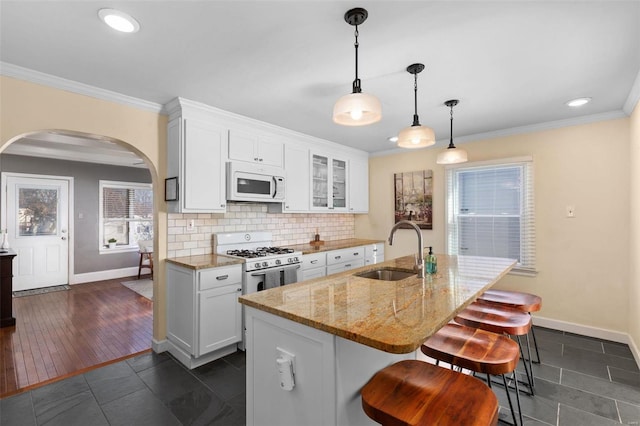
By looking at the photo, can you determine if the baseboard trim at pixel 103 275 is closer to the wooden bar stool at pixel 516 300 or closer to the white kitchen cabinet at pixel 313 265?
the white kitchen cabinet at pixel 313 265

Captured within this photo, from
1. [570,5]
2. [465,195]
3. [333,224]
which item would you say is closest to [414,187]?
[465,195]

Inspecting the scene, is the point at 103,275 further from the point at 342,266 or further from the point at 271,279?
the point at 342,266

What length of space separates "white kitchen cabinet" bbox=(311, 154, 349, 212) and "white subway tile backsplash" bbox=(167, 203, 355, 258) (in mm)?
341

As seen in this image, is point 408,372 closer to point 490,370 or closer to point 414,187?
point 490,370

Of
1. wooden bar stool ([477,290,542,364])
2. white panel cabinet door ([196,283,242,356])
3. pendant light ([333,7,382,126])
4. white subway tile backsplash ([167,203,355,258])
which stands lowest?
white panel cabinet door ([196,283,242,356])

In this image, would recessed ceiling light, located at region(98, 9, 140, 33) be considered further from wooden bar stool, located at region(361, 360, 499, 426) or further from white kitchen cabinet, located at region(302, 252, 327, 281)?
white kitchen cabinet, located at region(302, 252, 327, 281)

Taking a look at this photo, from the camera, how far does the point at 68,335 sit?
11.0 ft

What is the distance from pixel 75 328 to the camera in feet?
11.7

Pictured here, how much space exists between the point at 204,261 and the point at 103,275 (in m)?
4.73

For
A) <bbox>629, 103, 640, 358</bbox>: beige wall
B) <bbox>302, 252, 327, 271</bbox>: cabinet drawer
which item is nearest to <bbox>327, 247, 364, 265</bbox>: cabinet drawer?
<bbox>302, 252, 327, 271</bbox>: cabinet drawer

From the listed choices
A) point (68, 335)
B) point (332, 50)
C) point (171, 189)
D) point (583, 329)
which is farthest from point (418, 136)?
point (68, 335)

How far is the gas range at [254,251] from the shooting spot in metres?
3.03

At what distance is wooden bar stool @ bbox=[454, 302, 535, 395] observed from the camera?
188 cm

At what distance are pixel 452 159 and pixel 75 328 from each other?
4.50 metres
